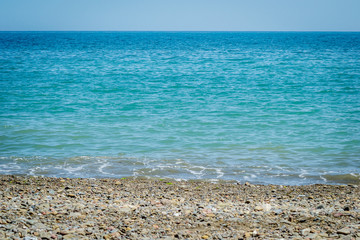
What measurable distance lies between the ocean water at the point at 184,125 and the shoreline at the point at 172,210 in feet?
4.28

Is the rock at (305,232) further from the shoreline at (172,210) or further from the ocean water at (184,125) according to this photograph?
the ocean water at (184,125)

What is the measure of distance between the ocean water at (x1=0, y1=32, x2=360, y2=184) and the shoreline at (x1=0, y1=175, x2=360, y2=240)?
1305mm

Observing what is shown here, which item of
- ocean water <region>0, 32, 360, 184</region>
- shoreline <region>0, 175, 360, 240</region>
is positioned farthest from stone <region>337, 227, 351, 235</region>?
ocean water <region>0, 32, 360, 184</region>

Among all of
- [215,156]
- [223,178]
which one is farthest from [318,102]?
[223,178]

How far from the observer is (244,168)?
34.8ft

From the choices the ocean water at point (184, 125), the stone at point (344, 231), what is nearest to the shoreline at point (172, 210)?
the stone at point (344, 231)

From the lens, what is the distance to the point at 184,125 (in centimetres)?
1533

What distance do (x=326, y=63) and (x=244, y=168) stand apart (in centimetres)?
2839

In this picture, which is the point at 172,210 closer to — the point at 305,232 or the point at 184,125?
the point at 305,232

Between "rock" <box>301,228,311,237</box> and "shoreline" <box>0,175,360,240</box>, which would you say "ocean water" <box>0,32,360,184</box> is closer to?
"shoreline" <box>0,175,360,240</box>

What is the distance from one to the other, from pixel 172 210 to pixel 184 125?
8565mm

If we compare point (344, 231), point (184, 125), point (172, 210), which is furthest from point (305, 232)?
point (184, 125)

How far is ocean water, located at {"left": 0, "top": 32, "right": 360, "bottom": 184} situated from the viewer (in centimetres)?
1070

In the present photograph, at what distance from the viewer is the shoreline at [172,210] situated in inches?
228
